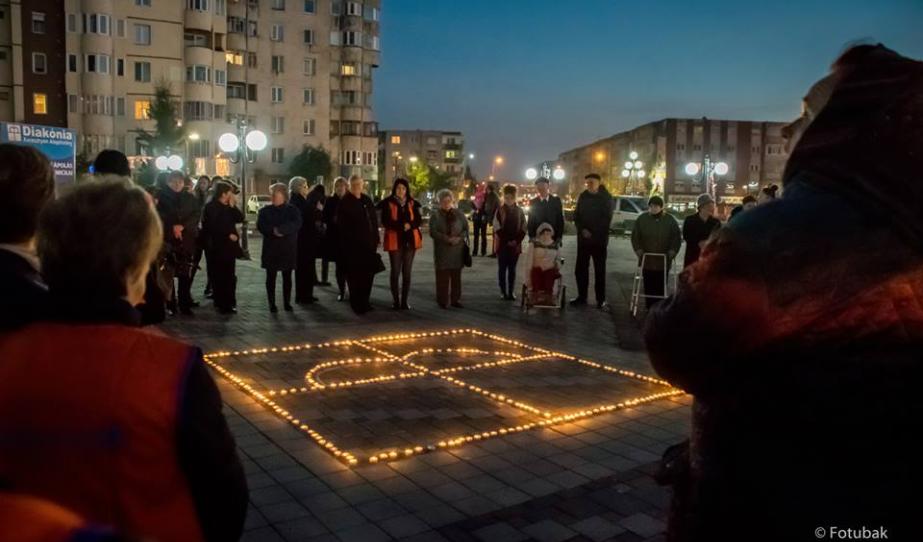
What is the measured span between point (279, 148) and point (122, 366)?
73.8 metres

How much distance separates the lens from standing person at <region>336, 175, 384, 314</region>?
11.3m

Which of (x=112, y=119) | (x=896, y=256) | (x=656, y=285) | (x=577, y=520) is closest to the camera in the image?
(x=896, y=256)

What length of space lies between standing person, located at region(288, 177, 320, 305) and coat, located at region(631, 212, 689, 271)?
5.08 metres

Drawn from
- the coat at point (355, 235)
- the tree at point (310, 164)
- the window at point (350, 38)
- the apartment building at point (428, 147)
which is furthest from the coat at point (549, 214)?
the apartment building at point (428, 147)

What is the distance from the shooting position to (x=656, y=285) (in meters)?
11.7

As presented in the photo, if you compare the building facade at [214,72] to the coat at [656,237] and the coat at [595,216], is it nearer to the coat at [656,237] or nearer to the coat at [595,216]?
the coat at [595,216]

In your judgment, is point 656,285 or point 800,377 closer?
point 800,377

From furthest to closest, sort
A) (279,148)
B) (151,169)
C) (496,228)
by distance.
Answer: (279,148) → (151,169) → (496,228)

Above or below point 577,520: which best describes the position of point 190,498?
above

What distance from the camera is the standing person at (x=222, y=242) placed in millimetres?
10852

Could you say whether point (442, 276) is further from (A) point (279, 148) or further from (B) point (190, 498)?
(A) point (279, 148)

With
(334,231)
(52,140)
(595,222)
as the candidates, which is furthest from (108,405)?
(52,140)

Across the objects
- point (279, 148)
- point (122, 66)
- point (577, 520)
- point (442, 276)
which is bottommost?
point (577, 520)

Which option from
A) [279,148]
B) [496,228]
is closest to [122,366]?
[496,228]
